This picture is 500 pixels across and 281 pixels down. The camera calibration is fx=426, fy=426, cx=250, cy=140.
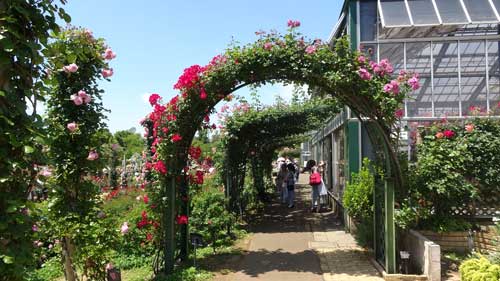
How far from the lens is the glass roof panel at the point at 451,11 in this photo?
929 cm

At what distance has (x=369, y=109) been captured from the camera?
620cm

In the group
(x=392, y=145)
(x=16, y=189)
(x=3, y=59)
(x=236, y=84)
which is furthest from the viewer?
(x=236, y=84)

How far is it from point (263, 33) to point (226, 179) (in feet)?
18.1

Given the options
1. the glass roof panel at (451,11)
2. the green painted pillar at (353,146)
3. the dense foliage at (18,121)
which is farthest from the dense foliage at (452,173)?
the dense foliage at (18,121)

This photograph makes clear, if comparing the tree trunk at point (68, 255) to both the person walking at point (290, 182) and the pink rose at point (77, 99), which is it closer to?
the pink rose at point (77, 99)

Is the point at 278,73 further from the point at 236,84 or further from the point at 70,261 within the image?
the point at 70,261

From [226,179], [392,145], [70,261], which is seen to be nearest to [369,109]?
[392,145]

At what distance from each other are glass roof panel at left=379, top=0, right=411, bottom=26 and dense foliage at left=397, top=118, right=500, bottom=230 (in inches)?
107

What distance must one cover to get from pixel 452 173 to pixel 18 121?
20.1ft

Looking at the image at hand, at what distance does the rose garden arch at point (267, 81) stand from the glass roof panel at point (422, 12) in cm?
394

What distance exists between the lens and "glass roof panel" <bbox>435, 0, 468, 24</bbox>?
9.29 meters

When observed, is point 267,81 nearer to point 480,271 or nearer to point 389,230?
point 389,230

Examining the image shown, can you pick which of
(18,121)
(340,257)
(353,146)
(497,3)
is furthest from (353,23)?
(18,121)

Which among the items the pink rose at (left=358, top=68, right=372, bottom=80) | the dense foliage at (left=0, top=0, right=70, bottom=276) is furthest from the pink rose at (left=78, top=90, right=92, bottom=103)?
the pink rose at (left=358, top=68, right=372, bottom=80)
